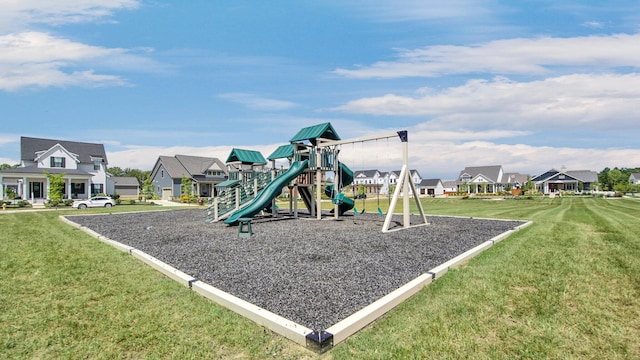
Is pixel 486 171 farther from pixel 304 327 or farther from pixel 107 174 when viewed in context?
pixel 304 327

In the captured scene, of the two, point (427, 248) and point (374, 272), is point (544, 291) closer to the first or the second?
point (374, 272)

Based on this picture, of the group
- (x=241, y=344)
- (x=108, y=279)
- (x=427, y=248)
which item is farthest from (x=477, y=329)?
(x=108, y=279)

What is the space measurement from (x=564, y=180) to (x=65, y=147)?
94.5 m

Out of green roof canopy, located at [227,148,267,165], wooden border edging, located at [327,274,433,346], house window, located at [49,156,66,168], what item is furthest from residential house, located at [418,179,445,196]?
wooden border edging, located at [327,274,433,346]

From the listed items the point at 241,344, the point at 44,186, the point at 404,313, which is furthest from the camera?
the point at 44,186

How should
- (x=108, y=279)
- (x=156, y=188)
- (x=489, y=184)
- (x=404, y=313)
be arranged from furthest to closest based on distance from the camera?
(x=489, y=184) → (x=156, y=188) → (x=108, y=279) → (x=404, y=313)

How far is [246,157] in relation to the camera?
18.4 m

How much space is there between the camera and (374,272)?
21.0 ft

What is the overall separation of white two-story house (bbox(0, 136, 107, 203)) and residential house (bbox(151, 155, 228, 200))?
8.54m

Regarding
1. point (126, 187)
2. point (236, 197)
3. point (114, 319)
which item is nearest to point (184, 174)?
point (126, 187)

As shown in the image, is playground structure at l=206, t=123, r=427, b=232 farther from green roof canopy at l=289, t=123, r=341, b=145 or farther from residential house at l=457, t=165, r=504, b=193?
residential house at l=457, t=165, r=504, b=193

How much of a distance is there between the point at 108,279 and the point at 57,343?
266 cm

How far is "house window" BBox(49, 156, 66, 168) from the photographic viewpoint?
37.8 meters

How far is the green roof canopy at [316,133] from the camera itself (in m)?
16.6
